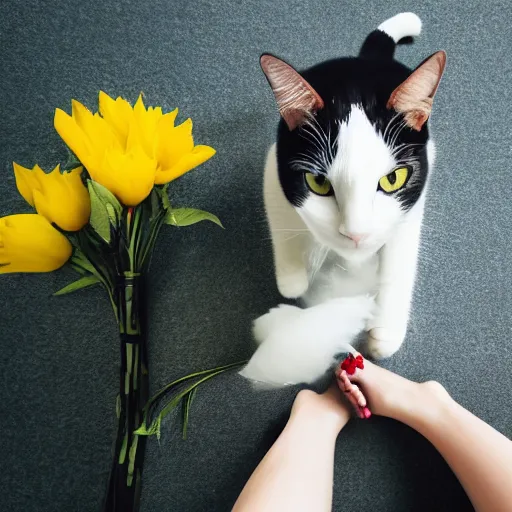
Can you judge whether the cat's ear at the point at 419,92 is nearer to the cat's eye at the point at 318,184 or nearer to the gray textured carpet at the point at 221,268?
the cat's eye at the point at 318,184

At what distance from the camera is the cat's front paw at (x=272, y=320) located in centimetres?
88

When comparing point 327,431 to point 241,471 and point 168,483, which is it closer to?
point 241,471

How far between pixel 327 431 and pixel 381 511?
0.19 m

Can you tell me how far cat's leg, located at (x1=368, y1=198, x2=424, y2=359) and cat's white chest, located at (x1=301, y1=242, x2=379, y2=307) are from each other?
19 millimetres

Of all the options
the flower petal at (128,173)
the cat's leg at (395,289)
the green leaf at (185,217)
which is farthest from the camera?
the cat's leg at (395,289)

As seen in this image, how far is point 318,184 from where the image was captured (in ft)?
2.23

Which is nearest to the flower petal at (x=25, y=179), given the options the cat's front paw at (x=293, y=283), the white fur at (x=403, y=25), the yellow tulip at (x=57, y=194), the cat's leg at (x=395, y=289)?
the yellow tulip at (x=57, y=194)

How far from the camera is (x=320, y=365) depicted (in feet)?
2.85

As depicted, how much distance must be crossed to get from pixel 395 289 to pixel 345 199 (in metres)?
0.25

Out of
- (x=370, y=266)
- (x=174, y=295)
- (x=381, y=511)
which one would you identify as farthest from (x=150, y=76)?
(x=381, y=511)

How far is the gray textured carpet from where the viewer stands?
876mm

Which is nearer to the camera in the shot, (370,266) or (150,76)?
(370,266)

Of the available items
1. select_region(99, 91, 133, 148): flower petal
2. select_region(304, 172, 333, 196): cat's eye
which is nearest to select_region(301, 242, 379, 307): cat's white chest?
select_region(304, 172, 333, 196): cat's eye

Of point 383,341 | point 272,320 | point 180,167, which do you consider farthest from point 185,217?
point 383,341
